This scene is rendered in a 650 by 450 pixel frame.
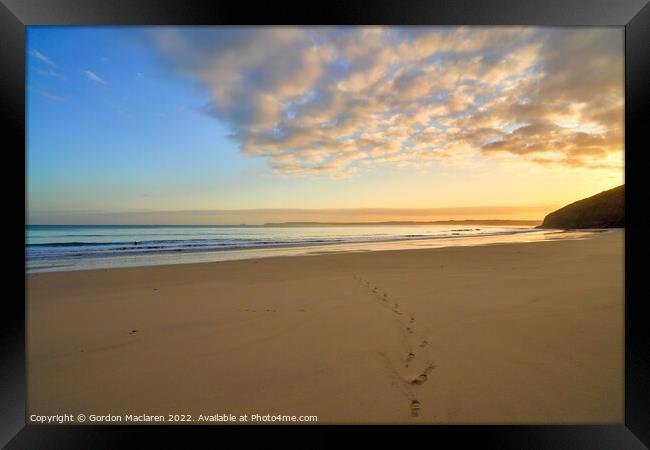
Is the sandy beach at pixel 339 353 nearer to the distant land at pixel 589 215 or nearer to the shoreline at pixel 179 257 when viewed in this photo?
the shoreline at pixel 179 257

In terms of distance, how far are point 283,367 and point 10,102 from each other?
299 cm

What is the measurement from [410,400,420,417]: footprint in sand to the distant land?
105ft

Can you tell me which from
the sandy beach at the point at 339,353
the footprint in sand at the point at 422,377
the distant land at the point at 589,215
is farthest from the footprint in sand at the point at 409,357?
the distant land at the point at 589,215

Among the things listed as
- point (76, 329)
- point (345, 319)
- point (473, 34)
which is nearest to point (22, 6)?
point (76, 329)

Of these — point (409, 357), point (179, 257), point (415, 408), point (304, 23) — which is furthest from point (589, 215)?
point (304, 23)

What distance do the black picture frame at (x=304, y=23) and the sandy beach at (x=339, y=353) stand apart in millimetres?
139

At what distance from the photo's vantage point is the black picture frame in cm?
206

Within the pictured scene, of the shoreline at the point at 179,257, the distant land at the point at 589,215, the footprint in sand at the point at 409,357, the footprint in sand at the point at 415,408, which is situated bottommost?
the footprint in sand at the point at 415,408

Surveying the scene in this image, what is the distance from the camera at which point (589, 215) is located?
95.0 feet

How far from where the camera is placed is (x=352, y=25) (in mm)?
2166

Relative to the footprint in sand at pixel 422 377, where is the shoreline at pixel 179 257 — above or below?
above

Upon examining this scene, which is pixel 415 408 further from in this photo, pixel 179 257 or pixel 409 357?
pixel 179 257

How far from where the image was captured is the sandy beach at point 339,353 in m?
2.06

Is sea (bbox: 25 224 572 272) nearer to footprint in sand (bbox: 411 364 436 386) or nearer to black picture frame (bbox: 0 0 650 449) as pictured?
black picture frame (bbox: 0 0 650 449)
